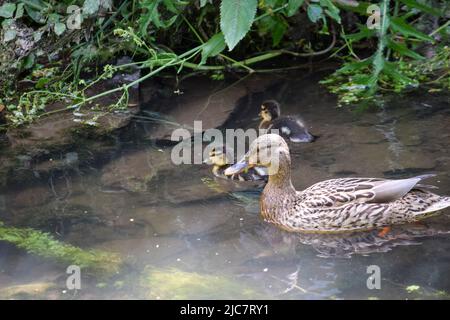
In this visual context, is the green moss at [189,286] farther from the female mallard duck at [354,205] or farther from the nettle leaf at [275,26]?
the nettle leaf at [275,26]

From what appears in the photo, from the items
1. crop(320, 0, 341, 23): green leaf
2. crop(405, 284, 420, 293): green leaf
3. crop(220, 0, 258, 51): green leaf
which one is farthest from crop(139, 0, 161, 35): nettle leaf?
crop(405, 284, 420, 293): green leaf

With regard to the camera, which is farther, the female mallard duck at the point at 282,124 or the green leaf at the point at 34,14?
the green leaf at the point at 34,14

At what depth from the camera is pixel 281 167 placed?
16.3 feet

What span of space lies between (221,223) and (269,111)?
1.78m

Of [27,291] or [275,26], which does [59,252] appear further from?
[275,26]

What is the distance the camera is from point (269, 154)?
5.02 metres

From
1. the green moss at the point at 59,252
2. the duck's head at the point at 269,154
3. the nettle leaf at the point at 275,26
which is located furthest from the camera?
the nettle leaf at the point at 275,26

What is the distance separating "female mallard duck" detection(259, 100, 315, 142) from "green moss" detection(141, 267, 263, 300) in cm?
204

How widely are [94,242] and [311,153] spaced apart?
1.91 metres

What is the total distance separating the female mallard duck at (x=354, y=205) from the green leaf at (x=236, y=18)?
116 cm

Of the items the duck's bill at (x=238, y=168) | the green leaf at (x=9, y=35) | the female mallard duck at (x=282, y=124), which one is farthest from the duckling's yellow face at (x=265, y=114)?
the green leaf at (x=9, y=35)

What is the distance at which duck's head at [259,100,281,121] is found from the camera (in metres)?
6.26

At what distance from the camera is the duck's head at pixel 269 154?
4953 millimetres
